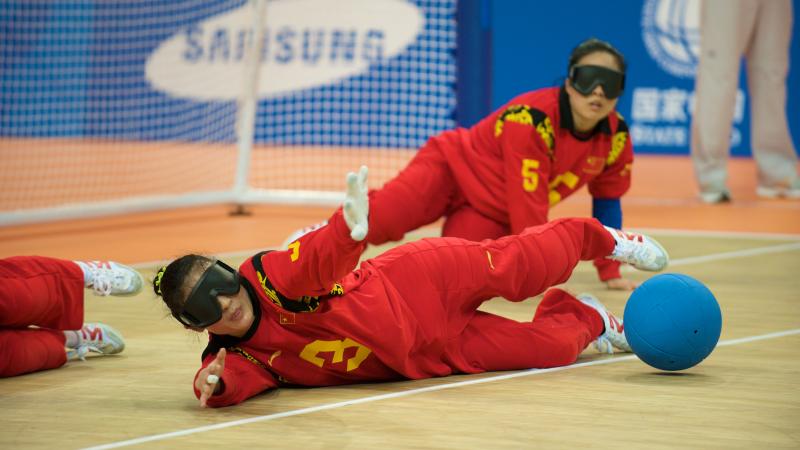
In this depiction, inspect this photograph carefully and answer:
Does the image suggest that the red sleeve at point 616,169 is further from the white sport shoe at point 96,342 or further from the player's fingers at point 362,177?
the player's fingers at point 362,177

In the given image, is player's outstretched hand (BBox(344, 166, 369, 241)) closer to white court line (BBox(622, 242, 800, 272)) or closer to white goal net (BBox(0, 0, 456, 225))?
white court line (BBox(622, 242, 800, 272))

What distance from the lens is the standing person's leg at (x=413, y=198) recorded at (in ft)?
19.7

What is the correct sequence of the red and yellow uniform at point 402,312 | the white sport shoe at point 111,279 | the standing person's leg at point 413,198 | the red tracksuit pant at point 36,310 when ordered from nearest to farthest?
the red and yellow uniform at point 402,312 → the red tracksuit pant at point 36,310 → the white sport shoe at point 111,279 → the standing person's leg at point 413,198

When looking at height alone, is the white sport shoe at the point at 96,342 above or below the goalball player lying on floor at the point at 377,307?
below

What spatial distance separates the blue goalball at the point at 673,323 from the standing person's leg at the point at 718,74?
5413 millimetres

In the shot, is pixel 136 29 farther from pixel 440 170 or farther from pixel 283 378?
pixel 283 378

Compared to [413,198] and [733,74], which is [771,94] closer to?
[733,74]

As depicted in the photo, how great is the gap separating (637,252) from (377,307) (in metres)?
1.16

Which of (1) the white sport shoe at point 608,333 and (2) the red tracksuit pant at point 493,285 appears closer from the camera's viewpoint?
(2) the red tracksuit pant at point 493,285

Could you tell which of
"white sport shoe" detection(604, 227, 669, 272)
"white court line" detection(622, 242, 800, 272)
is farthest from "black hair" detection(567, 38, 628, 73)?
"white court line" detection(622, 242, 800, 272)

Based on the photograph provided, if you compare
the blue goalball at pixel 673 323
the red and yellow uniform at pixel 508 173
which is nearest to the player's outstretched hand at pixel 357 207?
the blue goalball at pixel 673 323

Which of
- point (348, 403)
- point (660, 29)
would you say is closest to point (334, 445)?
point (348, 403)

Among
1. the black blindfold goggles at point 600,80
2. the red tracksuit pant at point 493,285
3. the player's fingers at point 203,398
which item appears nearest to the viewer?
the player's fingers at point 203,398

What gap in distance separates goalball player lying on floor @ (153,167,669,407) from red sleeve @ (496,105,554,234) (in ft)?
3.29
